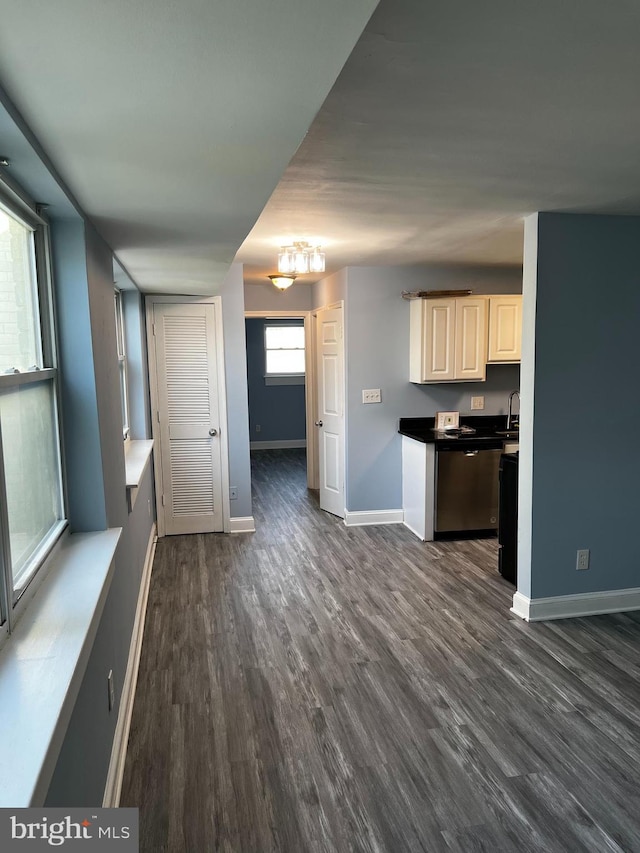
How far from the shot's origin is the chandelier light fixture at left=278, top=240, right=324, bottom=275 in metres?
3.69

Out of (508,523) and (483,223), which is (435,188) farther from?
(508,523)

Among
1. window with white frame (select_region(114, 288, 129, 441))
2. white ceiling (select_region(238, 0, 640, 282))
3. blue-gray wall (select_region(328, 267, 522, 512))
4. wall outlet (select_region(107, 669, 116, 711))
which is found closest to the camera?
white ceiling (select_region(238, 0, 640, 282))

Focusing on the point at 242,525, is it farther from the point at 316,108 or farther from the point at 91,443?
the point at 316,108

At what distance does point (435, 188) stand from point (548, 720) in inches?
94.6

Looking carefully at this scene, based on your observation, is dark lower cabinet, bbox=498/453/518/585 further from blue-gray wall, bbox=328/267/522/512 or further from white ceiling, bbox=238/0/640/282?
white ceiling, bbox=238/0/640/282

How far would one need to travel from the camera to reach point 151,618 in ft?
11.4

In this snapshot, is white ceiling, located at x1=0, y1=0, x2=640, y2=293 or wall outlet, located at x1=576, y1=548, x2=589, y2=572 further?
wall outlet, located at x1=576, y1=548, x2=589, y2=572

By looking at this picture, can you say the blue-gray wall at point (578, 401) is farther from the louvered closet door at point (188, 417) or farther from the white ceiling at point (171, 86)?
the louvered closet door at point (188, 417)

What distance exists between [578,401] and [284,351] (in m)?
6.61

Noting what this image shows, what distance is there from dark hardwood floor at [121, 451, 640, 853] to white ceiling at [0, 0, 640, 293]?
207cm

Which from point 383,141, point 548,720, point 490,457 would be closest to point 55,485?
Answer: point 383,141

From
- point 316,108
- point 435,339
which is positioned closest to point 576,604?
point 435,339

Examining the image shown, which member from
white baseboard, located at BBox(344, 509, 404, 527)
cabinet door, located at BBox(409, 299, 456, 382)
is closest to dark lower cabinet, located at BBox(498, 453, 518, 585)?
cabinet door, located at BBox(409, 299, 456, 382)

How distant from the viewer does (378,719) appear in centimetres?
246
